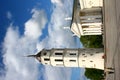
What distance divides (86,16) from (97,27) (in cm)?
776

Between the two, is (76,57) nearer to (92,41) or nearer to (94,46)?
(94,46)

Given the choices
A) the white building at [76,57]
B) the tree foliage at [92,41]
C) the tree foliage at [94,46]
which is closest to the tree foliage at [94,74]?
the tree foliage at [94,46]

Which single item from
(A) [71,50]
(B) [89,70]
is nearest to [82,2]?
(A) [71,50]

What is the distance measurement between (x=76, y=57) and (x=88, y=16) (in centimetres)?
841

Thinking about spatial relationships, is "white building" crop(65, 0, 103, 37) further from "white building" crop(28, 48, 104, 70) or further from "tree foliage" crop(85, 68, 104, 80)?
"tree foliage" crop(85, 68, 104, 80)

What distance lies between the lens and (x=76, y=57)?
204 feet

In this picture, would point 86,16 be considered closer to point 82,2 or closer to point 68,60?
point 82,2

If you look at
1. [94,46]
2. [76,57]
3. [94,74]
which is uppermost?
[76,57]

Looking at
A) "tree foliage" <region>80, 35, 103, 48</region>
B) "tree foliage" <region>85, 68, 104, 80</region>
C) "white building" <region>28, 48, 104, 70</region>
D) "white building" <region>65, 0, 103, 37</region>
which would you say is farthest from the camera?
"tree foliage" <region>80, 35, 103, 48</region>

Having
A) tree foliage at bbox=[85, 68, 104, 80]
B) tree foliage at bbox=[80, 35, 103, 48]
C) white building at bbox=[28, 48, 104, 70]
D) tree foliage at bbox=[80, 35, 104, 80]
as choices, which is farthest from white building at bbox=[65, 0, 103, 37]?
tree foliage at bbox=[85, 68, 104, 80]

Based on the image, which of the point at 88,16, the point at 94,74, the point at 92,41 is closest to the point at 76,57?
the point at 88,16

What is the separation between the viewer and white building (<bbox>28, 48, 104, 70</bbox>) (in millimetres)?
60516

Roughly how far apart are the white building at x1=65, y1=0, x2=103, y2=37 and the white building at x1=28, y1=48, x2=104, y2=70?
6138 mm

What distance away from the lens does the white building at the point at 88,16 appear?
197 feet
